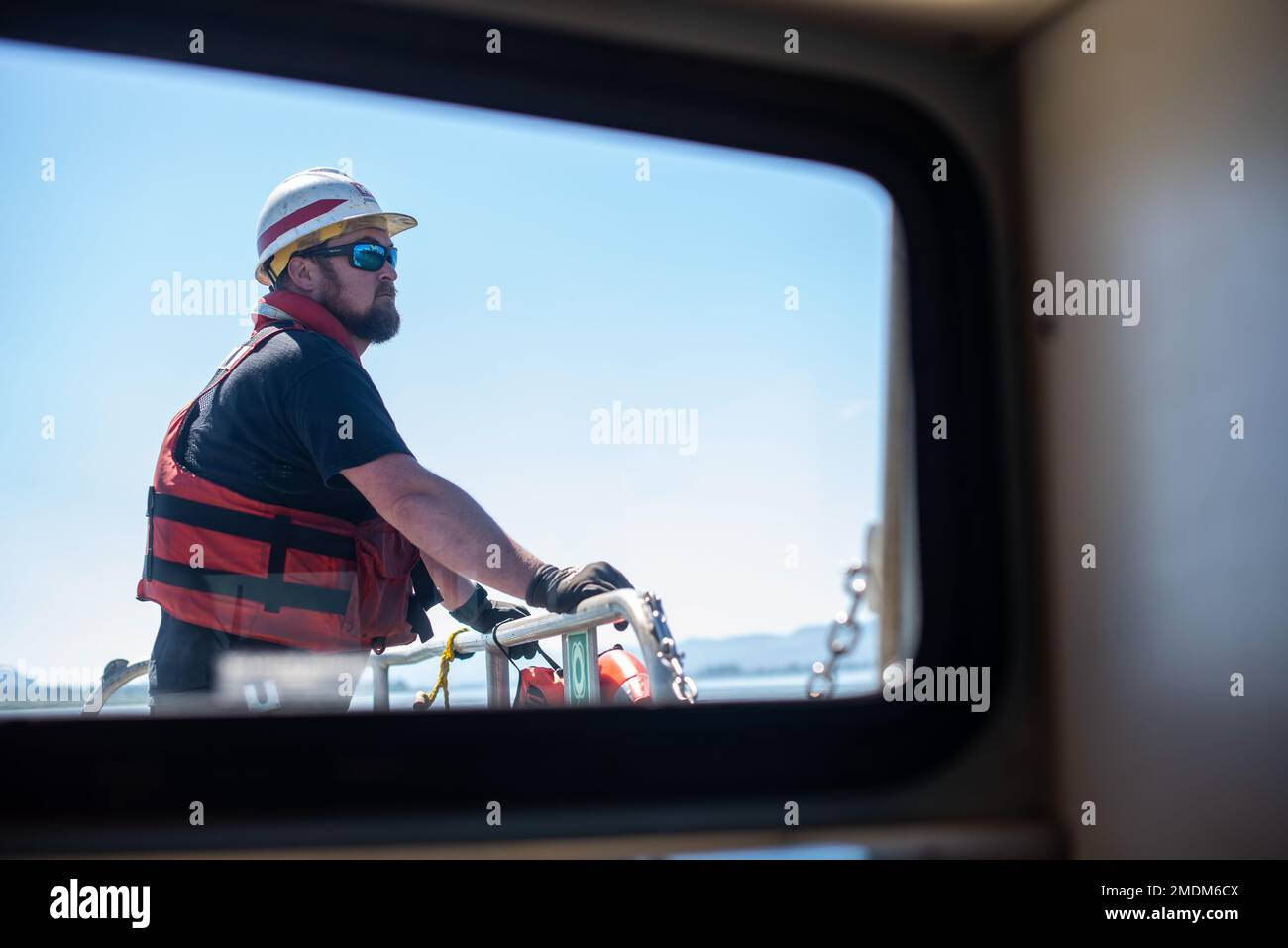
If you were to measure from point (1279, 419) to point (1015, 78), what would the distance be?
3.50 feet

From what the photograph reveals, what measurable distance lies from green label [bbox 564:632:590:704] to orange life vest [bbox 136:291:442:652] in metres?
0.30

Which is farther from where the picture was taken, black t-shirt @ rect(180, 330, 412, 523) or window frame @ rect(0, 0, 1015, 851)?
window frame @ rect(0, 0, 1015, 851)

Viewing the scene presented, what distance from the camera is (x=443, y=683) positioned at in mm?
1761

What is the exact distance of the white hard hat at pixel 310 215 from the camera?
1654 millimetres

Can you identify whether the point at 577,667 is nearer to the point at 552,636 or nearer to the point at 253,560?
the point at 552,636

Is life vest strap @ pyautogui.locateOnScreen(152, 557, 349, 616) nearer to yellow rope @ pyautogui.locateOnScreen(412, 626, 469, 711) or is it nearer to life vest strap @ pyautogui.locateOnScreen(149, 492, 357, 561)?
life vest strap @ pyautogui.locateOnScreen(149, 492, 357, 561)

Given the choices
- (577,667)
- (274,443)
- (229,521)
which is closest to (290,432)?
(274,443)

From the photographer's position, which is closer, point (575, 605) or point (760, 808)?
point (575, 605)

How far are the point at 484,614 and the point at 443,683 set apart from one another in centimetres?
15

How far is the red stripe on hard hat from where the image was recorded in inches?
65.1

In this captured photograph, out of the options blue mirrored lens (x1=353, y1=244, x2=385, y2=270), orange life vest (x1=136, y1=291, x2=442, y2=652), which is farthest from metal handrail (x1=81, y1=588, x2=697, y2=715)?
blue mirrored lens (x1=353, y1=244, x2=385, y2=270)

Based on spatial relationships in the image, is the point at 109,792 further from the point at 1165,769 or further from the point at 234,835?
the point at 1165,769
